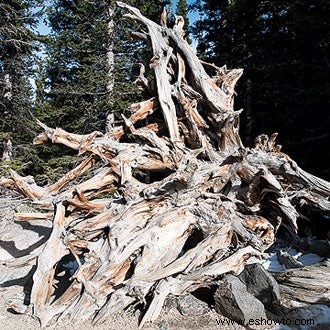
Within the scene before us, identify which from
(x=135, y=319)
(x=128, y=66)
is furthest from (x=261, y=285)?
(x=128, y=66)

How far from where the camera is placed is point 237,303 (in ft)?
13.8

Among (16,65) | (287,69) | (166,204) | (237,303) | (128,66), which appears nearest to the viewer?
(237,303)

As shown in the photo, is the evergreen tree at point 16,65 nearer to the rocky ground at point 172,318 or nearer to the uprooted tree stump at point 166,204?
the uprooted tree stump at point 166,204

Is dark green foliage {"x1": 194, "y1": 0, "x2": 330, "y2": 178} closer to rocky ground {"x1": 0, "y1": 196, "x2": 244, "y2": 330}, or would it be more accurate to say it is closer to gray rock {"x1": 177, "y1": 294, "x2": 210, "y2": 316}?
gray rock {"x1": 177, "y1": 294, "x2": 210, "y2": 316}

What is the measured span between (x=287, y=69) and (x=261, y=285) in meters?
7.60

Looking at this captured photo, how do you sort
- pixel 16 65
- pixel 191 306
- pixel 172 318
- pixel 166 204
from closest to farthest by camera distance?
pixel 172 318 → pixel 191 306 → pixel 166 204 → pixel 16 65

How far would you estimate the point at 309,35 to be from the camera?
10125 mm

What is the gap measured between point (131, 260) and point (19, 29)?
9766 mm

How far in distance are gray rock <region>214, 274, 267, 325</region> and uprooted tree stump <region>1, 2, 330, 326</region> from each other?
407 millimetres

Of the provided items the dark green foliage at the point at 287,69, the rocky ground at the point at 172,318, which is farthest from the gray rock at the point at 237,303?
the dark green foliage at the point at 287,69

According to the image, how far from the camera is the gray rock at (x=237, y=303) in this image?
416 centimetres

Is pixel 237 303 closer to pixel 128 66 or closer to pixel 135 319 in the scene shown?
pixel 135 319


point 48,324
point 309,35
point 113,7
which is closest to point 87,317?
point 48,324

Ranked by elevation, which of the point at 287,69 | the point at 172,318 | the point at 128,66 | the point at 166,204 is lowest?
the point at 172,318
